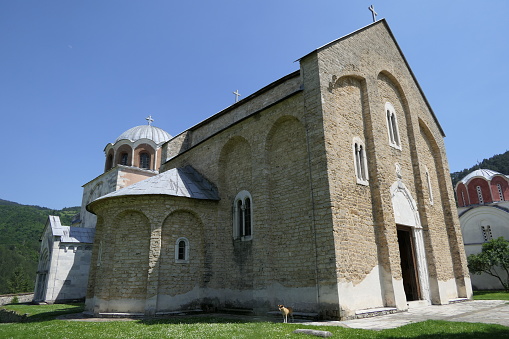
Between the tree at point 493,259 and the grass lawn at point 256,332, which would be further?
the tree at point 493,259

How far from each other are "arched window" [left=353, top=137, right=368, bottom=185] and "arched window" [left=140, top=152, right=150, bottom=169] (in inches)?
684

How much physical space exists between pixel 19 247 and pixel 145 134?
57.4m

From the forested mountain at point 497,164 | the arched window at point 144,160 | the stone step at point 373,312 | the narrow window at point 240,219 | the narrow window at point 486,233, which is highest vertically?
the forested mountain at point 497,164

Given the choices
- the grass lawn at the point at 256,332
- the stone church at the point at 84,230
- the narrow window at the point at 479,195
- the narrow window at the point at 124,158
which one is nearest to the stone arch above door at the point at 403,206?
the grass lawn at the point at 256,332

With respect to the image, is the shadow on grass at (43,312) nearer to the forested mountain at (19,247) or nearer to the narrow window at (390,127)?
the narrow window at (390,127)

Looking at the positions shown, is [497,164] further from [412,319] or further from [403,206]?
[412,319]

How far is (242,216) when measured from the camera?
13.2 metres

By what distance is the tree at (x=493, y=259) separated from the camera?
22250 millimetres

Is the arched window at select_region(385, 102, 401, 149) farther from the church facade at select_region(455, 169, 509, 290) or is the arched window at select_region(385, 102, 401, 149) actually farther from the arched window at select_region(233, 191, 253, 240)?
the church facade at select_region(455, 169, 509, 290)

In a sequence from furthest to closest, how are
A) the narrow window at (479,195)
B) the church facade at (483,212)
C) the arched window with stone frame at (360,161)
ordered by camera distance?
the narrow window at (479,195) → the church facade at (483,212) → the arched window with stone frame at (360,161)

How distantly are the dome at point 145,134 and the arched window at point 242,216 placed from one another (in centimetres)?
1386

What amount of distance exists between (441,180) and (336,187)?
8.78 metres

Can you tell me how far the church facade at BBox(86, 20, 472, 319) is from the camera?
10.2 m

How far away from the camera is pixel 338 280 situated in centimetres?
905
